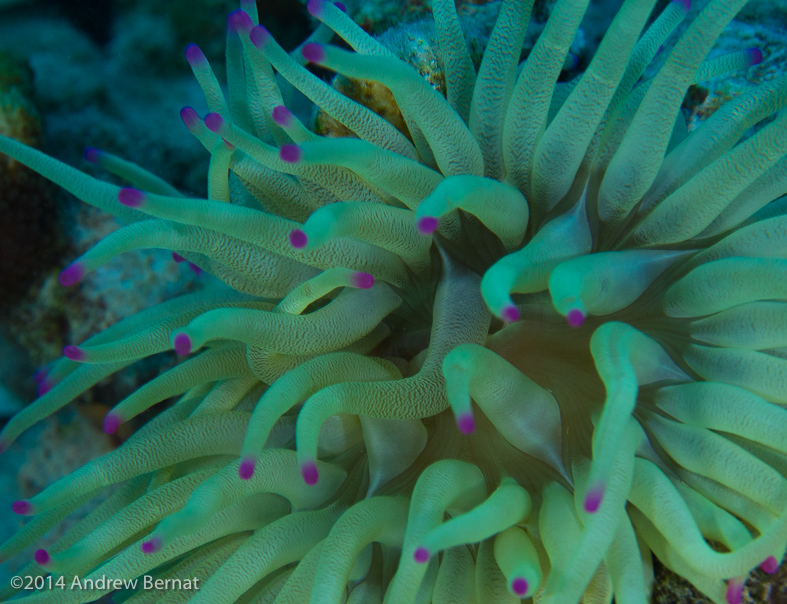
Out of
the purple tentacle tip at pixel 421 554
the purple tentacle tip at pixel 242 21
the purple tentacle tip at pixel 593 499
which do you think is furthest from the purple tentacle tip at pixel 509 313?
the purple tentacle tip at pixel 242 21

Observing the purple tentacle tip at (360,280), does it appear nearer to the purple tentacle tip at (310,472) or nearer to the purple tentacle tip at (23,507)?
the purple tentacle tip at (310,472)

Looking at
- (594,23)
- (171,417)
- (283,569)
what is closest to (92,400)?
(171,417)

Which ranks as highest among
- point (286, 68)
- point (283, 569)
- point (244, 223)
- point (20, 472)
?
point (286, 68)

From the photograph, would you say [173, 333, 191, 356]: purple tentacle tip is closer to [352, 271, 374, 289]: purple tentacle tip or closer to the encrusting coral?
the encrusting coral

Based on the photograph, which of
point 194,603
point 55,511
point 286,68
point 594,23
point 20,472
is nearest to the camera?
point 194,603

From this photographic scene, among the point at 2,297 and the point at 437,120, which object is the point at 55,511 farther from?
the point at 437,120

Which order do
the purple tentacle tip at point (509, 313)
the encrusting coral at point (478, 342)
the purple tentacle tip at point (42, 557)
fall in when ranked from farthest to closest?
the purple tentacle tip at point (42, 557) < the encrusting coral at point (478, 342) < the purple tentacle tip at point (509, 313)

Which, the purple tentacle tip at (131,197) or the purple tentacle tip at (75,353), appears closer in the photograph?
the purple tentacle tip at (131,197)
